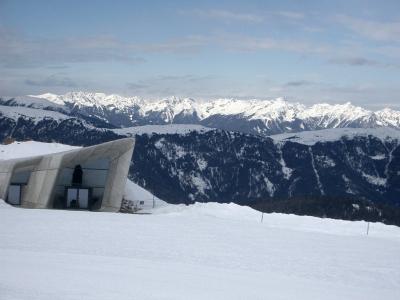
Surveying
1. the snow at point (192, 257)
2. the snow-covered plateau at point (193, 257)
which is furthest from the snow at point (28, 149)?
the snow-covered plateau at point (193, 257)

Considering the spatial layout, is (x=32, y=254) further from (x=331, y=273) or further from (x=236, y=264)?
(x=331, y=273)

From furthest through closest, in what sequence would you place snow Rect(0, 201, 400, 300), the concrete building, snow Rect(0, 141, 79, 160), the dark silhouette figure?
snow Rect(0, 141, 79, 160) < the dark silhouette figure < the concrete building < snow Rect(0, 201, 400, 300)

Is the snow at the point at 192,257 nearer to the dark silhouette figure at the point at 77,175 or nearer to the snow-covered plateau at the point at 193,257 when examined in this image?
the snow-covered plateau at the point at 193,257

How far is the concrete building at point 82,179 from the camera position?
158ft

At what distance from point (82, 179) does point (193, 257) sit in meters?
25.5

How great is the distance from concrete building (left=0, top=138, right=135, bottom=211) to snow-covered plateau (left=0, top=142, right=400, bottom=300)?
22.8 feet

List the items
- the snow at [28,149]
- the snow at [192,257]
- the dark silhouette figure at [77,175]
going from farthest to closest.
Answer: the snow at [28,149] < the dark silhouette figure at [77,175] < the snow at [192,257]

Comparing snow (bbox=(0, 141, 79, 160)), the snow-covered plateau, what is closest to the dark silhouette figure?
the snow-covered plateau

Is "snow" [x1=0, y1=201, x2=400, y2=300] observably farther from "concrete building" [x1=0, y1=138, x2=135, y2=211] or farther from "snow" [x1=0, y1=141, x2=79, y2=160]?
"snow" [x1=0, y1=141, x2=79, y2=160]

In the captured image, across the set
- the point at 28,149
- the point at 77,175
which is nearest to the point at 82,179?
the point at 77,175

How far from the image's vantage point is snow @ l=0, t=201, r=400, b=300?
1912 centimetres

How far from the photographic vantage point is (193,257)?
26016 mm

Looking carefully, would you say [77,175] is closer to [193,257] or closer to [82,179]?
[82,179]

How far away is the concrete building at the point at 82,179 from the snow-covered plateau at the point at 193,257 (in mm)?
6939
